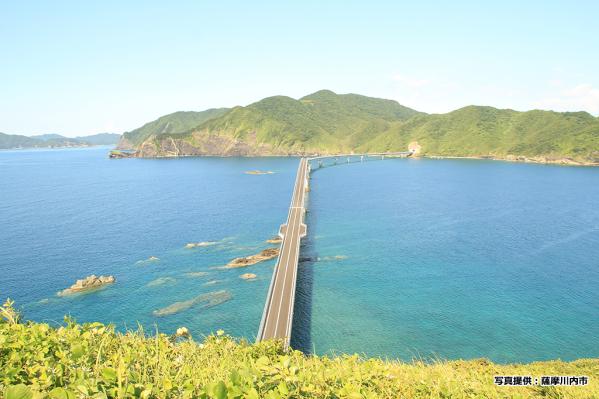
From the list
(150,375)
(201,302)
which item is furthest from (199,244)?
(150,375)

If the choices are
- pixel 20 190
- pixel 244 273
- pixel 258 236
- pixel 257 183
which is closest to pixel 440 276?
pixel 244 273

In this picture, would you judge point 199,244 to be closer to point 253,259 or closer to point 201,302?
point 253,259

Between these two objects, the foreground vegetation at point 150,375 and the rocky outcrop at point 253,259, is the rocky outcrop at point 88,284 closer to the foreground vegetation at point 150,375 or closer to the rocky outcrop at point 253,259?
the rocky outcrop at point 253,259

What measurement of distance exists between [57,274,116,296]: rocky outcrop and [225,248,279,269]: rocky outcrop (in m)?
23.8

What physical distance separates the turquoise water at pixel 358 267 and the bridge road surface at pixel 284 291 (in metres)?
3.71

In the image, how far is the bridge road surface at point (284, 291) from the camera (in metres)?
46.7

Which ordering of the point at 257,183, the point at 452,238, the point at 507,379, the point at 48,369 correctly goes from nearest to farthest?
1. the point at 48,369
2. the point at 507,379
3. the point at 452,238
4. the point at 257,183

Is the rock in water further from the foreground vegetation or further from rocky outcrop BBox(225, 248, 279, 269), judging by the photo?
the foreground vegetation

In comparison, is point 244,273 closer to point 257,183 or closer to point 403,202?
point 403,202

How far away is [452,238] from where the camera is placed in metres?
93.9

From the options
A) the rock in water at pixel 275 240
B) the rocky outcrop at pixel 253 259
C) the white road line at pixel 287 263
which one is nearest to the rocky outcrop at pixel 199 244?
the rock in water at pixel 275 240

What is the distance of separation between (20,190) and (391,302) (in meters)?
189

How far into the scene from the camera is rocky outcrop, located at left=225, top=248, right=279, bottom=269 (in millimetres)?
77250

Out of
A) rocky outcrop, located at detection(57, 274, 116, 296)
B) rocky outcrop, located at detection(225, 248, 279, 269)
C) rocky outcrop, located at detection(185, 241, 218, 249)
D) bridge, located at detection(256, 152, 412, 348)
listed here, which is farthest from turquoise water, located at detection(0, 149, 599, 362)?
bridge, located at detection(256, 152, 412, 348)
